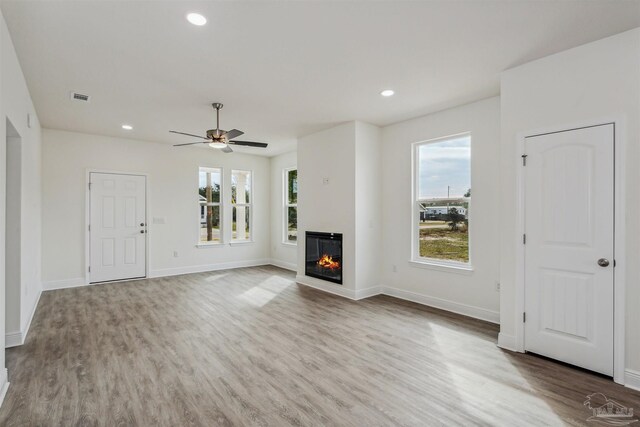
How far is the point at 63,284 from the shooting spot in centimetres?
568

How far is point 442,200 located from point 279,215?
430cm

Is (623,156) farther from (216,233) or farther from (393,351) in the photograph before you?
(216,233)

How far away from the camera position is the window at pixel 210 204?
731cm

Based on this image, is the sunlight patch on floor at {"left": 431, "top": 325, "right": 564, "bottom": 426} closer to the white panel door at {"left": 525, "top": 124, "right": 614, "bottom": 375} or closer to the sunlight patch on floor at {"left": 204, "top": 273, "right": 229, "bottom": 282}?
the white panel door at {"left": 525, "top": 124, "right": 614, "bottom": 375}

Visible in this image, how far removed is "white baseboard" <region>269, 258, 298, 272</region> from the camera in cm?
737

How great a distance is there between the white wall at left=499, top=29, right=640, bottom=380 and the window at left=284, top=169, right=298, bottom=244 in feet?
16.4

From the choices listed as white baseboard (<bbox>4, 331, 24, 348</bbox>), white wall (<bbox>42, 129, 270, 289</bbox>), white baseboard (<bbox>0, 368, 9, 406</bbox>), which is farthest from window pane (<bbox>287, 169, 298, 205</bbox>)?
white baseboard (<bbox>0, 368, 9, 406</bbox>)

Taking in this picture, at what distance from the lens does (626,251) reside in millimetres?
2547

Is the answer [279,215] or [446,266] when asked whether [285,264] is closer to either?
[279,215]

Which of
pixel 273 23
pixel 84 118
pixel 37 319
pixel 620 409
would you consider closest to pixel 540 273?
pixel 620 409

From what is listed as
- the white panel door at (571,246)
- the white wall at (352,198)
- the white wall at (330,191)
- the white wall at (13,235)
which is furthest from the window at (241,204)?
the white panel door at (571,246)

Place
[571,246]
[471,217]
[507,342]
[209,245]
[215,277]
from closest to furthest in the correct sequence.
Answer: [571,246] → [507,342] → [471,217] → [215,277] → [209,245]

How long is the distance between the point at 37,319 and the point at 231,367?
3.07m

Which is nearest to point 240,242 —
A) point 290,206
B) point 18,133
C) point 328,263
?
point 290,206
